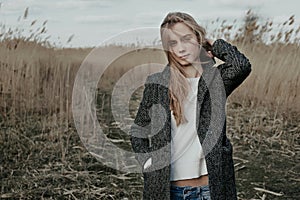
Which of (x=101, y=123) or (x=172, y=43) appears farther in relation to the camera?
(x=101, y=123)

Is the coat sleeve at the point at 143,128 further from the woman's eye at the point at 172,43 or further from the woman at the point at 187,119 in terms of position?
the woman's eye at the point at 172,43

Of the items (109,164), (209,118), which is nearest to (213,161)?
(209,118)

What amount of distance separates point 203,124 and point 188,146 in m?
0.10

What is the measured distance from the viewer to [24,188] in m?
2.97

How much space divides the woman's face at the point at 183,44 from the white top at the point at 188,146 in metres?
0.08

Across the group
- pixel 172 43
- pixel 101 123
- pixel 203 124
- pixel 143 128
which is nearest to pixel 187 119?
pixel 203 124

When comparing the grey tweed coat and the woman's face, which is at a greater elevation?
the woman's face

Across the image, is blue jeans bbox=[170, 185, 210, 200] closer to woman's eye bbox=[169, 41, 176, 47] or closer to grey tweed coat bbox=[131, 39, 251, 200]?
grey tweed coat bbox=[131, 39, 251, 200]

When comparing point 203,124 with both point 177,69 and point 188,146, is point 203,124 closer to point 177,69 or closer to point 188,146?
point 188,146

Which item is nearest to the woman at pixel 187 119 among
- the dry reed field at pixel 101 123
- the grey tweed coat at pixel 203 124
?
the grey tweed coat at pixel 203 124

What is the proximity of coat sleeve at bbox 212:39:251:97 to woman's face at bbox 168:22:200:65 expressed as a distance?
9cm

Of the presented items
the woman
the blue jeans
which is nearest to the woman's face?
the woman

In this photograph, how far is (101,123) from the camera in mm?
4508

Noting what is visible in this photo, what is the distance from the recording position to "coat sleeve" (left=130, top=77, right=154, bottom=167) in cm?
169
